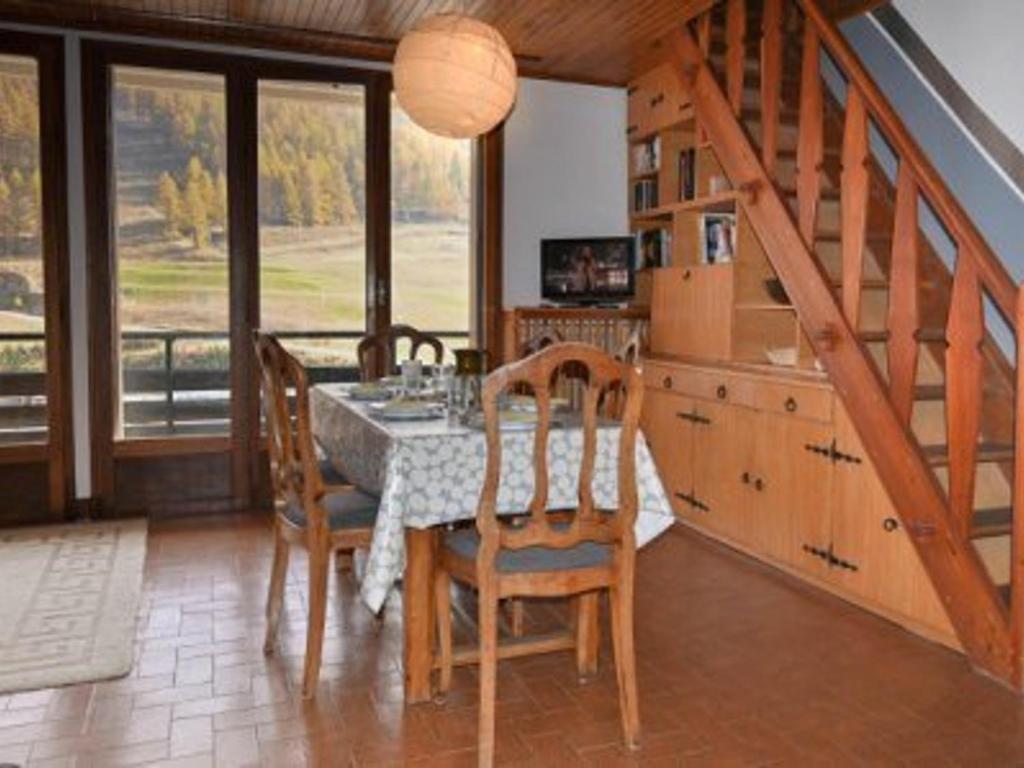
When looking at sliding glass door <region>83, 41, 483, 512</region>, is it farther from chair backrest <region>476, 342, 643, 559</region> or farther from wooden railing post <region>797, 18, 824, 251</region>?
chair backrest <region>476, 342, 643, 559</region>

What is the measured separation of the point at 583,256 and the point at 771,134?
5.03ft

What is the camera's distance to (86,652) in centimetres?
281

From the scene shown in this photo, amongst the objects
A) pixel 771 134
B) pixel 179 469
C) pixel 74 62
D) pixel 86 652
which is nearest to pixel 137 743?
pixel 86 652

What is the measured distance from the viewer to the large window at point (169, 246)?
15.1 feet

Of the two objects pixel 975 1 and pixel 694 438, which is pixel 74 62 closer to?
pixel 694 438

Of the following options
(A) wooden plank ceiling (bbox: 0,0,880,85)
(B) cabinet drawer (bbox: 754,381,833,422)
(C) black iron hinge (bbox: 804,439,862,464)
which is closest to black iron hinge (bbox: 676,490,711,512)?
(B) cabinet drawer (bbox: 754,381,833,422)

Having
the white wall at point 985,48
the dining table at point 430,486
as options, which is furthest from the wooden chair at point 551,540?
the white wall at point 985,48

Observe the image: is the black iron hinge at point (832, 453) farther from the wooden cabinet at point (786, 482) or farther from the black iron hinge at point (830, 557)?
the black iron hinge at point (830, 557)

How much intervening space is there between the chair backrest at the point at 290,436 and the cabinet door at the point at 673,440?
216 cm

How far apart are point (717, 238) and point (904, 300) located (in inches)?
60.6

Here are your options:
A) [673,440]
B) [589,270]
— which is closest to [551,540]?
[673,440]

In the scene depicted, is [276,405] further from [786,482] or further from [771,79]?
[771,79]

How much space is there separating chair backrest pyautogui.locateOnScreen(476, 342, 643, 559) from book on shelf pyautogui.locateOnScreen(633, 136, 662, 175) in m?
3.21

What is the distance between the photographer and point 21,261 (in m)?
4.44
